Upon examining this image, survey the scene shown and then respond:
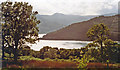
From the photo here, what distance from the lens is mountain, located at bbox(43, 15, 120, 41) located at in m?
11.7

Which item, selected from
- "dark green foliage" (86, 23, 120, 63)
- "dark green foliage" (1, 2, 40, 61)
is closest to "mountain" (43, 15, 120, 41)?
"dark green foliage" (86, 23, 120, 63)

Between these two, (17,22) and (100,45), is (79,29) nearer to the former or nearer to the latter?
(100,45)

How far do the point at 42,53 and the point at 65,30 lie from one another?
3641 mm

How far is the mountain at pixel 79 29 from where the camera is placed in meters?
11.7

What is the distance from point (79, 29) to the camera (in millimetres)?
12445

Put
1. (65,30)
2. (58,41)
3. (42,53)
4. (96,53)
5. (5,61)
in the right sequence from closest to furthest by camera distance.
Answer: (5,61)
(96,53)
(42,53)
(58,41)
(65,30)

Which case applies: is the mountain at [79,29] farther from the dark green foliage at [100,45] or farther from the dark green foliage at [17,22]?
the dark green foliage at [17,22]

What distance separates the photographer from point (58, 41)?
11812mm

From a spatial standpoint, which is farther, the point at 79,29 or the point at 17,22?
the point at 79,29

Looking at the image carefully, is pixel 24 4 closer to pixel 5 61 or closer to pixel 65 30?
pixel 5 61

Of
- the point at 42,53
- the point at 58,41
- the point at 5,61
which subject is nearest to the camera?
the point at 5,61

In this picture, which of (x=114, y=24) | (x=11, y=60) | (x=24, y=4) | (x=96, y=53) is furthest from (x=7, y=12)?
→ (x=114, y=24)

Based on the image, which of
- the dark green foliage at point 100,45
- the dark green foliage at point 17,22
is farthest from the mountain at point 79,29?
the dark green foliage at point 17,22

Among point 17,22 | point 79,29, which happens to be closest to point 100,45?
point 79,29
